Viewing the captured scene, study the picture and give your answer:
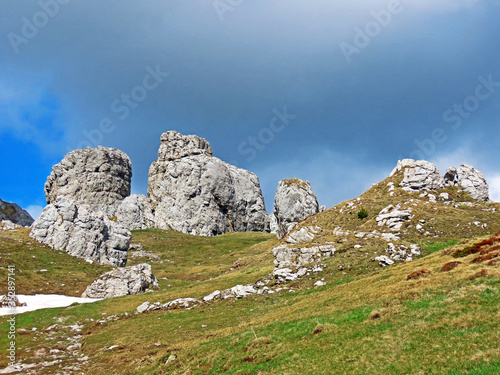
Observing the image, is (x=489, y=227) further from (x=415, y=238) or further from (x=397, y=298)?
(x=397, y=298)

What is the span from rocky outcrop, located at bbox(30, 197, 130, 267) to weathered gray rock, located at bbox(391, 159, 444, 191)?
94811mm

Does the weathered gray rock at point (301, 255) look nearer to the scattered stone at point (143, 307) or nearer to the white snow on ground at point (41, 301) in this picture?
the scattered stone at point (143, 307)

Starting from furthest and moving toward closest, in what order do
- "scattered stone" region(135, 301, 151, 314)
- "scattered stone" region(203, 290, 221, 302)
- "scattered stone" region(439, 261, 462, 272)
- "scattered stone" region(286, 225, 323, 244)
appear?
"scattered stone" region(286, 225, 323, 244) < "scattered stone" region(135, 301, 151, 314) < "scattered stone" region(203, 290, 221, 302) < "scattered stone" region(439, 261, 462, 272)

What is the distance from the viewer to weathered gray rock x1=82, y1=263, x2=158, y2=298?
62.4 meters

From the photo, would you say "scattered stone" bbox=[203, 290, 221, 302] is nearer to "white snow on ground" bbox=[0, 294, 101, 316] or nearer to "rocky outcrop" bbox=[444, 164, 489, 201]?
"white snow on ground" bbox=[0, 294, 101, 316]

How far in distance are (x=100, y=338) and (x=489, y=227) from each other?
225 feet

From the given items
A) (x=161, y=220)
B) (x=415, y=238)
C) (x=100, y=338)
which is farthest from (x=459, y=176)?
(x=161, y=220)

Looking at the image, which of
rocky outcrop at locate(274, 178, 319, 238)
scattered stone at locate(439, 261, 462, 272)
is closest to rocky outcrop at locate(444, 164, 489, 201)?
rocky outcrop at locate(274, 178, 319, 238)

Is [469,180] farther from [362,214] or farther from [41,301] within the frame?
[41,301]

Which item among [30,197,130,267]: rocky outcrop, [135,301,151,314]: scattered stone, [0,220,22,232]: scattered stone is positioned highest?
[0,220,22,232]: scattered stone

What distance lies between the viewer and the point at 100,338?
116ft

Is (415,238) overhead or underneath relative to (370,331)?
overhead

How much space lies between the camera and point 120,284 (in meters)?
63.5

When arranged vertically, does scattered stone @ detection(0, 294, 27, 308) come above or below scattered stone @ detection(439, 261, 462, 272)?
above
